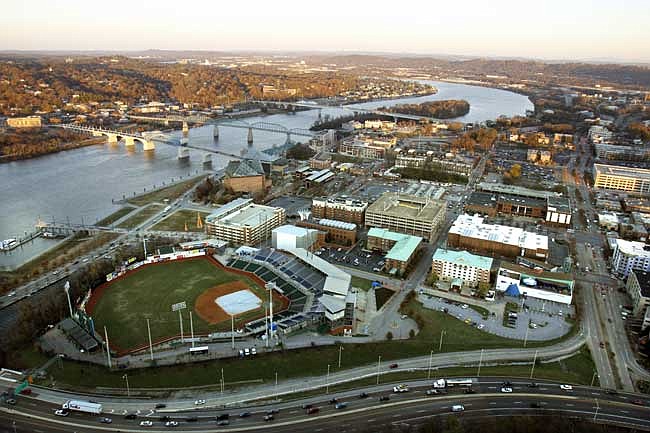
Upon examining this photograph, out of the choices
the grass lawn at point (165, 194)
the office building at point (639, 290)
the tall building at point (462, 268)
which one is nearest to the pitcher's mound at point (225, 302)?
the tall building at point (462, 268)

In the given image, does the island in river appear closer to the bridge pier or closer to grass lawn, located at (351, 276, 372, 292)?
the bridge pier

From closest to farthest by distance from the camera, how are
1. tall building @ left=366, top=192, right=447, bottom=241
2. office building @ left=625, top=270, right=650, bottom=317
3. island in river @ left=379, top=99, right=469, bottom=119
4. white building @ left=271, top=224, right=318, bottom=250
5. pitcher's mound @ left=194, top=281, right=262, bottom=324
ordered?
pitcher's mound @ left=194, top=281, right=262, bottom=324
office building @ left=625, top=270, right=650, bottom=317
white building @ left=271, top=224, right=318, bottom=250
tall building @ left=366, top=192, right=447, bottom=241
island in river @ left=379, top=99, right=469, bottom=119

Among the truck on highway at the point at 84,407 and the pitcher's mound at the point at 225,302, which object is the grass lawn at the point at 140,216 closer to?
the pitcher's mound at the point at 225,302

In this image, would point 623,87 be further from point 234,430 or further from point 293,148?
point 234,430

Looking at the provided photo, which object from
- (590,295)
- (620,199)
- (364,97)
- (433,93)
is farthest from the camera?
(433,93)

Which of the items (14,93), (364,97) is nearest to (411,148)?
(364,97)

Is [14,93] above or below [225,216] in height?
above

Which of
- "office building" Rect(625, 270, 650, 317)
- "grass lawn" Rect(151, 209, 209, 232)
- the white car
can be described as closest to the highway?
the white car
